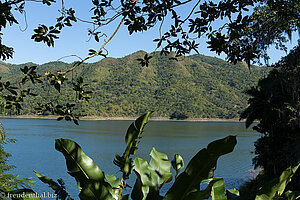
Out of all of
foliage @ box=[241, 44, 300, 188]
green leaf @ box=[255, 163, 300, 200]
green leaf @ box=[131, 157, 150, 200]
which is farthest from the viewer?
foliage @ box=[241, 44, 300, 188]

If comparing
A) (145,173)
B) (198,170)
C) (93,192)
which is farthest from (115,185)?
(198,170)

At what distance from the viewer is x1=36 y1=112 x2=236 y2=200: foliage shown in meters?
1.01

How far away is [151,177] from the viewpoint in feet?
4.38

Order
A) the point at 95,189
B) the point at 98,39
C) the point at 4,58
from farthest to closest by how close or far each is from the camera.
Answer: the point at 4,58 < the point at 98,39 < the point at 95,189

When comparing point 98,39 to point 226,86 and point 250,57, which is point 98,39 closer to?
point 250,57

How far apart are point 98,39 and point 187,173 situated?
1.73 meters

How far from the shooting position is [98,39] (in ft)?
8.10

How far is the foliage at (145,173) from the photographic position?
101cm

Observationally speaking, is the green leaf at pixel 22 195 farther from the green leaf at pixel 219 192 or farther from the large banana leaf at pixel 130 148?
the green leaf at pixel 219 192

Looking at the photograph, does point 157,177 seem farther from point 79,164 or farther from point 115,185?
point 79,164

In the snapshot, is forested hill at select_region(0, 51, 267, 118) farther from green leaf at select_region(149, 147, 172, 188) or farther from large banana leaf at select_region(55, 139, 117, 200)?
large banana leaf at select_region(55, 139, 117, 200)

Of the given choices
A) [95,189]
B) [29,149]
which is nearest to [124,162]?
[95,189]

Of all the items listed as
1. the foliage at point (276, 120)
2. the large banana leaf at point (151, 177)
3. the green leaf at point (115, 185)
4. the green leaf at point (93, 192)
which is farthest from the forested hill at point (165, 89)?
the green leaf at point (93, 192)

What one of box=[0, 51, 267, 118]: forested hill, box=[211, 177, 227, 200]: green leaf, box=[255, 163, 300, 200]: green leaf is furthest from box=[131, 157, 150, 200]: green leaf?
box=[0, 51, 267, 118]: forested hill
